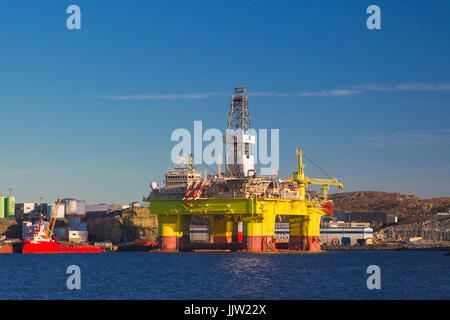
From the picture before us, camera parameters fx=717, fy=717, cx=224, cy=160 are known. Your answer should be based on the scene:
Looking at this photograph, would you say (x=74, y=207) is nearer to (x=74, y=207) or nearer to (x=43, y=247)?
(x=74, y=207)

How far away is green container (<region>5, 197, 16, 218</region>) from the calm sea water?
116m

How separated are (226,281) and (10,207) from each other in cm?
14695

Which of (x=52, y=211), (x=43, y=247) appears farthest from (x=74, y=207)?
(x=43, y=247)

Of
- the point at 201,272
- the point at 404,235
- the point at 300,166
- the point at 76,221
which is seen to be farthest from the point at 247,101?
the point at 404,235

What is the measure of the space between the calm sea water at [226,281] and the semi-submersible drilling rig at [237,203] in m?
16.9

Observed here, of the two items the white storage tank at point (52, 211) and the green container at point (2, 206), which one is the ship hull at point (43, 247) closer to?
the white storage tank at point (52, 211)

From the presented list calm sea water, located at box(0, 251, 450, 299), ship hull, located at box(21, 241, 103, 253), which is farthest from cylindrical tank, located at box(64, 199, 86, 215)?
calm sea water, located at box(0, 251, 450, 299)

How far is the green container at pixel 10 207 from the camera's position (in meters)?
194

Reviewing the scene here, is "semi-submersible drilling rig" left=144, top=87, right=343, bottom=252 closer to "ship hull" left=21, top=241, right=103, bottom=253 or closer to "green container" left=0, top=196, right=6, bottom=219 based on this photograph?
"ship hull" left=21, top=241, right=103, bottom=253

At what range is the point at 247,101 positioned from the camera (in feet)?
356

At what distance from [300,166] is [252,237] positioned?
16.3 m

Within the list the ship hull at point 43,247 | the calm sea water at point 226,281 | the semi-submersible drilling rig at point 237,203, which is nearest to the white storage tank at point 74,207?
the ship hull at point 43,247

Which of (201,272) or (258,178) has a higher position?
(258,178)
